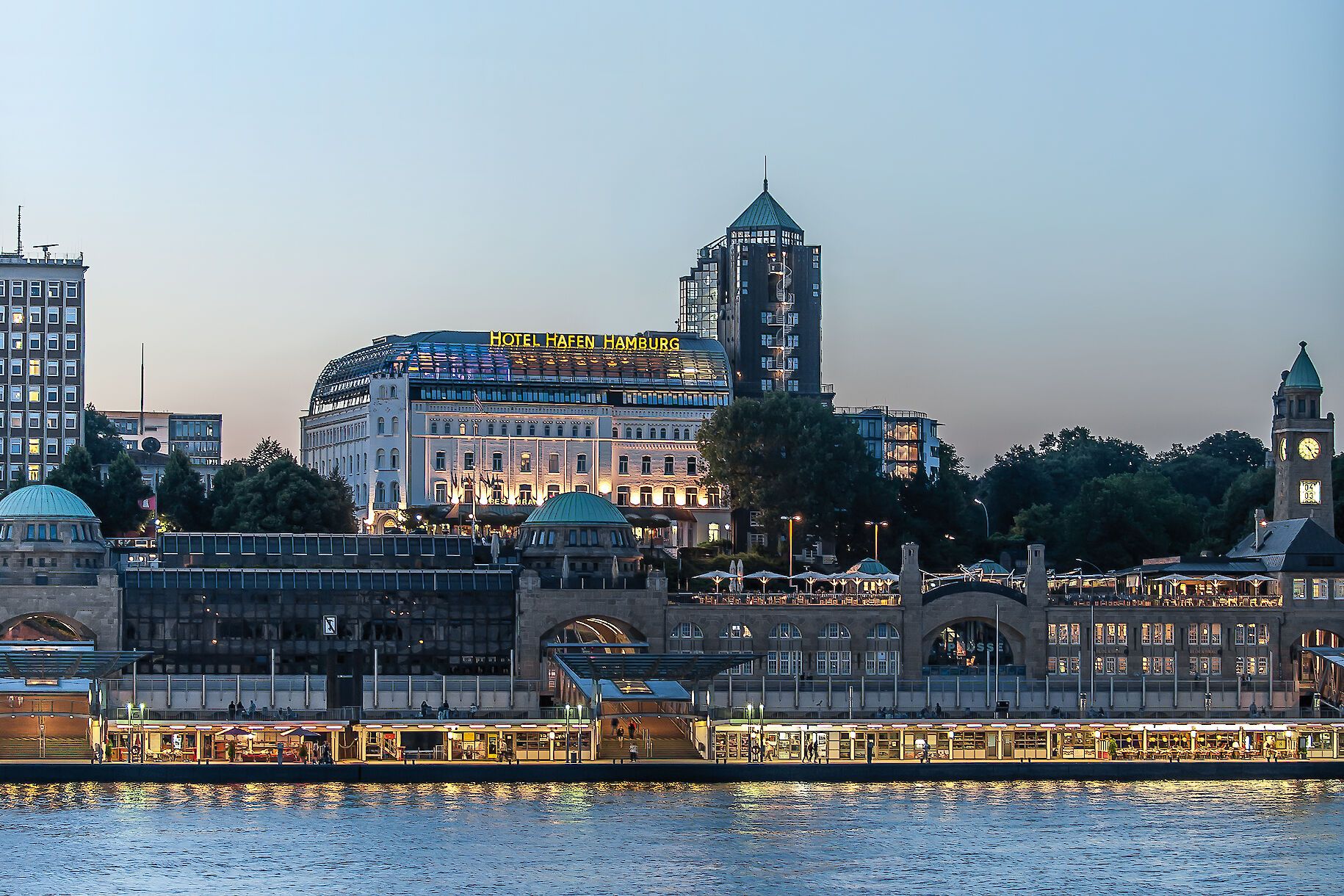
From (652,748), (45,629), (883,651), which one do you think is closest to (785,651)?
(883,651)

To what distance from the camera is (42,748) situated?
164 meters

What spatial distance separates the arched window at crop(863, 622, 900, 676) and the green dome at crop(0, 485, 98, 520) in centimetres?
5415

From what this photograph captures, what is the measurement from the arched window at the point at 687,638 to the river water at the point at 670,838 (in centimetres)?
2682

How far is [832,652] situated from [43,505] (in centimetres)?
5521

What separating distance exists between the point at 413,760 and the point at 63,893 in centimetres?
4210

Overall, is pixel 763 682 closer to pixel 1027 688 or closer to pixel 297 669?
pixel 1027 688

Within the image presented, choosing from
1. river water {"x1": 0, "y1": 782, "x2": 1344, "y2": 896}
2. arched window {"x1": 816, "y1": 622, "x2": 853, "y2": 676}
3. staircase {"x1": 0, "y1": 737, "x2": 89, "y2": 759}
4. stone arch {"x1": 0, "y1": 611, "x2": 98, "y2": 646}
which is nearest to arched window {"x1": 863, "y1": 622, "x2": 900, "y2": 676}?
arched window {"x1": 816, "y1": 622, "x2": 853, "y2": 676}

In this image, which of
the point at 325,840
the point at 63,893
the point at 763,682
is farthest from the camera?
the point at 763,682

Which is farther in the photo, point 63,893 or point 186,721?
point 186,721

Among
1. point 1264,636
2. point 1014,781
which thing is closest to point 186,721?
point 1014,781

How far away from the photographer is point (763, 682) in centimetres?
17738

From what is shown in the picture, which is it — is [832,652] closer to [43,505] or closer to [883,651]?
[883,651]

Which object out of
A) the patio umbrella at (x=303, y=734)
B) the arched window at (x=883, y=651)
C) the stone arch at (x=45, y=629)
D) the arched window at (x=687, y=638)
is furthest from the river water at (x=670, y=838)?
the arched window at (x=687, y=638)

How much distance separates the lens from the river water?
130 m
